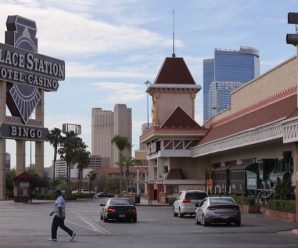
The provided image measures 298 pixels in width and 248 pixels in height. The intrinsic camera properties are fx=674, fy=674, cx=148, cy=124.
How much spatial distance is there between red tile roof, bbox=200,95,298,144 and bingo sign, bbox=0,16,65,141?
3602cm

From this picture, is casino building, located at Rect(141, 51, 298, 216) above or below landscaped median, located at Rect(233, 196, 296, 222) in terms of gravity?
Result: above

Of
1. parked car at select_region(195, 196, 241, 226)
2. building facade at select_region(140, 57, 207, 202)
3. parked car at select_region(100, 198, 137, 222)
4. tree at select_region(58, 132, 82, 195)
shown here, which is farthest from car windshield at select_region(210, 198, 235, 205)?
tree at select_region(58, 132, 82, 195)

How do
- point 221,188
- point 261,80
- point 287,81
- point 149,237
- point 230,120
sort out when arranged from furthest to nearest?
point 230,120 < point 221,188 < point 261,80 < point 287,81 < point 149,237

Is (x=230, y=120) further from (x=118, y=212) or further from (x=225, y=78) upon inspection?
(x=225, y=78)

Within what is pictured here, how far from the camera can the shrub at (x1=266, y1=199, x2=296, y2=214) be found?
107ft

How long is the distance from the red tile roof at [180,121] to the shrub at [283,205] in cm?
3737

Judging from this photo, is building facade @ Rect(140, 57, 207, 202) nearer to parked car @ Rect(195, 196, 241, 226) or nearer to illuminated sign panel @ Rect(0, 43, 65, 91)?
illuminated sign panel @ Rect(0, 43, 65, 91)

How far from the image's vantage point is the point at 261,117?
48844mm

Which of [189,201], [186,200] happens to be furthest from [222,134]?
[186,200]

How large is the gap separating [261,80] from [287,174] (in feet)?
57.8

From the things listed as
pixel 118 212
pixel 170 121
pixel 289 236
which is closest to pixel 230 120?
pixel 170 121

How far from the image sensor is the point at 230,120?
63500 millimetres

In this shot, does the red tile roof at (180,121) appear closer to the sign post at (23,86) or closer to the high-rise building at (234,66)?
the sign post at (23,86)

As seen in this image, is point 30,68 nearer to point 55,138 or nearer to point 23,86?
point 23,86
